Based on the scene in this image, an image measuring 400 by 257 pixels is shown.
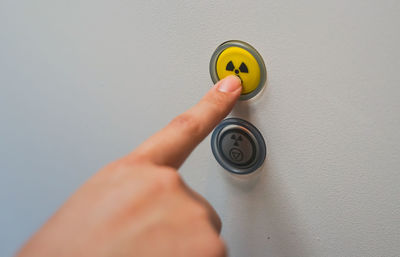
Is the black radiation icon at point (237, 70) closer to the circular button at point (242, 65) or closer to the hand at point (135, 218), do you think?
the circular button at point (242, 65)

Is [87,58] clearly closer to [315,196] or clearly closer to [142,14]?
[142,14]

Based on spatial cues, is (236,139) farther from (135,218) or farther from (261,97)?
(135,218)

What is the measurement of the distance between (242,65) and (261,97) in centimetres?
4

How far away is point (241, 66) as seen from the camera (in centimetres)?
34

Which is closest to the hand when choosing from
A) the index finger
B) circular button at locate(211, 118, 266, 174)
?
the index finger

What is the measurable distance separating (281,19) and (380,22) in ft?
0.25

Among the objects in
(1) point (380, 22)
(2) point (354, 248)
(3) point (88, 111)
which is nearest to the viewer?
(1) point (380, 22)

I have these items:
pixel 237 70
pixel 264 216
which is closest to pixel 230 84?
pixel 237 70

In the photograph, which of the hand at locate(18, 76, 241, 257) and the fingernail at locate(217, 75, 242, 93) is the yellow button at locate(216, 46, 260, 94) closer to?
the fingernail at locate(217, 75, 242, 93)

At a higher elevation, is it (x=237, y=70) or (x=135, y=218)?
(x=237, y=70)

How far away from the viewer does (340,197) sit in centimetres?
35

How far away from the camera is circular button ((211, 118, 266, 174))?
0.37 meters

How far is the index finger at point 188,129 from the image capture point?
29cm

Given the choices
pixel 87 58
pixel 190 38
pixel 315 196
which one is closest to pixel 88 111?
pixel 87 58
